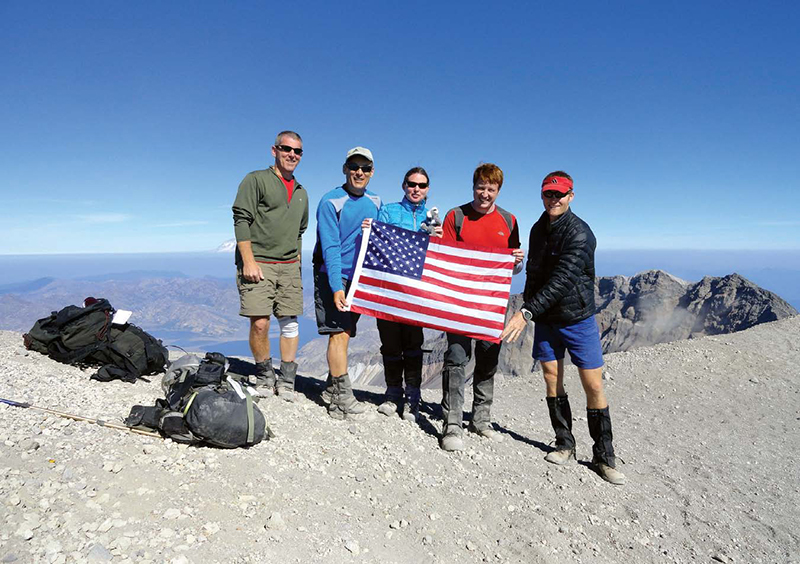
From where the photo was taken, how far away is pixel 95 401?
545cm

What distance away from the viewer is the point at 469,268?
228 inches

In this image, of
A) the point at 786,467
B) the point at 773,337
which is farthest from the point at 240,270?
the point at 773,337

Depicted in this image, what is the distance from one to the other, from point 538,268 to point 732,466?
4.93m

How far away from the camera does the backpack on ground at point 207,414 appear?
175 inches

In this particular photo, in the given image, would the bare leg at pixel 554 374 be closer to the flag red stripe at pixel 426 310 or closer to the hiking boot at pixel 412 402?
the flag red stripe at pixel 426 310

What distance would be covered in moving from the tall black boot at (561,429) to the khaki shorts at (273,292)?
4.00 metres

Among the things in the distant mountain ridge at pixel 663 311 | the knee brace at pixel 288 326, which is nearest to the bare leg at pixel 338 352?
the knee brace at pixel 288 326

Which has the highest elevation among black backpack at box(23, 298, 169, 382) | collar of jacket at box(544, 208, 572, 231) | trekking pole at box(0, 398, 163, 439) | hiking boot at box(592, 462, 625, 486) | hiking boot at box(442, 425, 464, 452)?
collar of jacket at box(544, 208, 572, 231)

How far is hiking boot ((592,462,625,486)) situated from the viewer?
5.25m

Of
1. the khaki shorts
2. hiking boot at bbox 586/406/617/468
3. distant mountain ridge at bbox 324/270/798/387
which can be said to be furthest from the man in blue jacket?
distant mountain ridge at bbox 324/270/798/387

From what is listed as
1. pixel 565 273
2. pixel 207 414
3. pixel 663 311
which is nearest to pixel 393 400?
pixel 207 414

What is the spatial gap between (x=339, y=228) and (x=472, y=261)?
6.29 ft

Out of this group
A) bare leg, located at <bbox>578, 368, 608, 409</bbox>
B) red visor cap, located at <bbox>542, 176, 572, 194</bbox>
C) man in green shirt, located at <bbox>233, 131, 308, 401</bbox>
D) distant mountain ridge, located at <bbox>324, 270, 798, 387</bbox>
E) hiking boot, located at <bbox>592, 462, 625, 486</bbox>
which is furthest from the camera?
distant mountain ridge, located at <bbox>324, 270, 798, 387</bbox>

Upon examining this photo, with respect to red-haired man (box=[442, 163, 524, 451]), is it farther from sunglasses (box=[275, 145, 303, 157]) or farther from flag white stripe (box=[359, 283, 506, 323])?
sunglasses (box=[275, 145, 303, 157])
